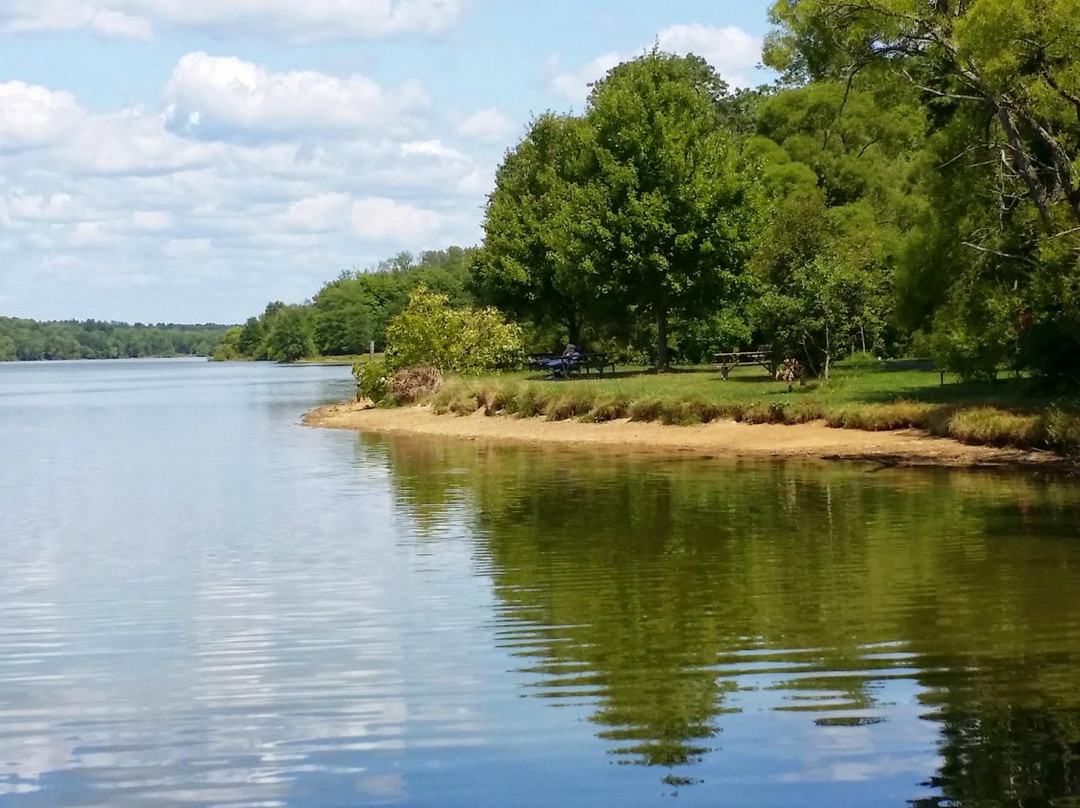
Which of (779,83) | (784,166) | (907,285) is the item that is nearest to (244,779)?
(907,285)

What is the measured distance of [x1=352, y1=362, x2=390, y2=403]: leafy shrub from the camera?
53.3 m

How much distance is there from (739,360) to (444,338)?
38.4ft

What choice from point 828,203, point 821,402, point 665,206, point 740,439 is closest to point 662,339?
point 665,206

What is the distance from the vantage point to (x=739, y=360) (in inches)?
1937

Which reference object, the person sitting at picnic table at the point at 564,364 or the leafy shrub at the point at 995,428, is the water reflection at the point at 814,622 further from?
the person sitting at picnic table at the point at 564,364

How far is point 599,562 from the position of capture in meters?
17.2

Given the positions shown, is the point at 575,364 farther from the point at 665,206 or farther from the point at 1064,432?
the point at 1064,432

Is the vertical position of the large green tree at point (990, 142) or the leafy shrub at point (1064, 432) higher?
the large green tree at point (990, 142)

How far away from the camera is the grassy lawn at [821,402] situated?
28359 mm

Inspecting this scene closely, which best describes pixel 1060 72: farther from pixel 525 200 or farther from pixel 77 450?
pixel 525 200

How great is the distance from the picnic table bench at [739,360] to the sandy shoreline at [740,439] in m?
7.15

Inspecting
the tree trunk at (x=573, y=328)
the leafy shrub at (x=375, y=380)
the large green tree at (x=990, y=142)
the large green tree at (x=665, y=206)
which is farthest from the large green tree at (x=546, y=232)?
the large green tree at (x=990, y=142)

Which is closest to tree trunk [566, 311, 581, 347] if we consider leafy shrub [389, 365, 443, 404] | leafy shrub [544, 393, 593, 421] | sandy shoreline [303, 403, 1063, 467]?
leafy shrub [389, 365, 443, 404]

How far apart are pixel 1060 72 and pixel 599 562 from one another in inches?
609
